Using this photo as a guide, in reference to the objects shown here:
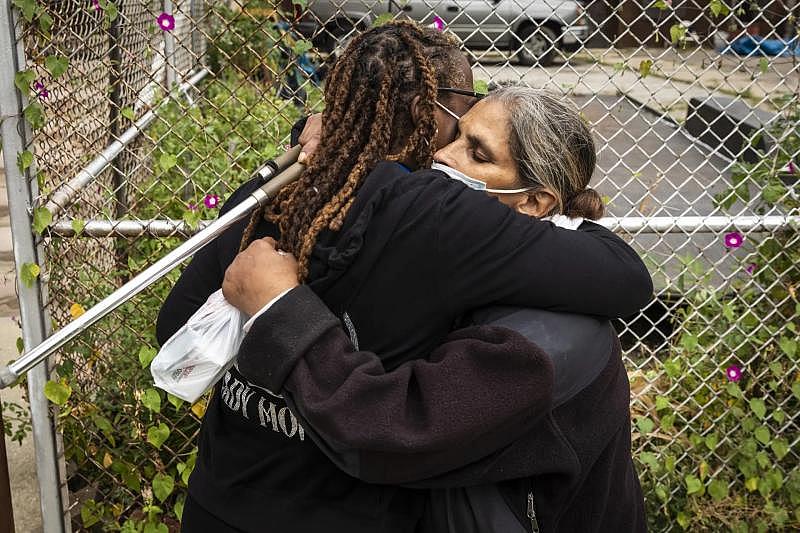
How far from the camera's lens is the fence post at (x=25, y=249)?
2.50 m

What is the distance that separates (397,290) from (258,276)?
0.84 feet

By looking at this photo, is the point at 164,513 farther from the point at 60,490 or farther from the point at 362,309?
the point at 362,309

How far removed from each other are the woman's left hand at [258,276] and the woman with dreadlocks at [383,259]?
0.02 meters

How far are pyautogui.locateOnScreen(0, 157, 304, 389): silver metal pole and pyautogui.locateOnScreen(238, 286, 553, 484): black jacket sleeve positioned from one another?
229mm

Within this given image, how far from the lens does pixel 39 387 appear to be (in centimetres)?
278

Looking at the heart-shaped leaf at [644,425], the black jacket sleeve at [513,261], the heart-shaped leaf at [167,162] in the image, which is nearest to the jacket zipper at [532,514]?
the black jacket sleeve at [513,261]

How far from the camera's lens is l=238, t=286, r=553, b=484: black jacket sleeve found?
142 cm

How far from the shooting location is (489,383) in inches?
56.6

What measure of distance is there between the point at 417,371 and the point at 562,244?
1.17 feet

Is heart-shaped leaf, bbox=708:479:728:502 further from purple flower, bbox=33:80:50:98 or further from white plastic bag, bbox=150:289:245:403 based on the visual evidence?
purple flower, bbox=33:80:50:98

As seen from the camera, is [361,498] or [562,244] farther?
[361,498]

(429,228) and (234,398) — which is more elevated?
(429,228)

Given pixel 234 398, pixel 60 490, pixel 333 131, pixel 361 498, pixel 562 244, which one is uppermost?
pixel 333 131

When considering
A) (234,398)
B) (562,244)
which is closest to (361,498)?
(234,398)
